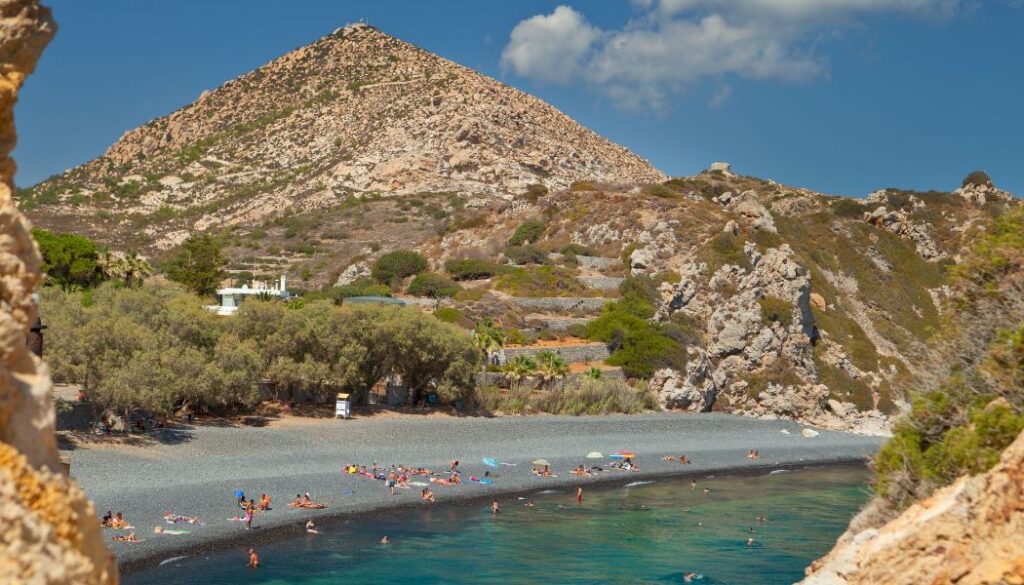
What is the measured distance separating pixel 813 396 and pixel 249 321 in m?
36.1

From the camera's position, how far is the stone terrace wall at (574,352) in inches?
2223

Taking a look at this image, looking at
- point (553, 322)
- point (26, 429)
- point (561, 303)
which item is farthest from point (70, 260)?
point (26, 429)

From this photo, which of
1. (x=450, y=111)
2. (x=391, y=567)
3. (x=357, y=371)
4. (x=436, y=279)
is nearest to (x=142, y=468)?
(x=391, y=567)

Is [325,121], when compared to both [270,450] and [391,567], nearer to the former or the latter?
[270,450]

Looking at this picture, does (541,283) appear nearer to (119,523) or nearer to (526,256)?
(526,256)

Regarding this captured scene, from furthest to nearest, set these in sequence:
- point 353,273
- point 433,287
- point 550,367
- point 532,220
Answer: point 532,220
point 353,273
point 433,287
point 550,367

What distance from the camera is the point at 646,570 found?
26844 millimetres

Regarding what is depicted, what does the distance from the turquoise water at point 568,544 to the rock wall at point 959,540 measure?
1666 cm

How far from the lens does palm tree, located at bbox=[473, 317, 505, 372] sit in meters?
52.0

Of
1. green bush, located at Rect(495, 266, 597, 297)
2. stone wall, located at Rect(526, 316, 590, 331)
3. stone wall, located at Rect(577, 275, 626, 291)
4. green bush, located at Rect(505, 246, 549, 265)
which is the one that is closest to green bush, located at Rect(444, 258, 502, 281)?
green bush, located at Rect(495, 266, 597, 297)

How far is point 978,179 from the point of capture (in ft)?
353

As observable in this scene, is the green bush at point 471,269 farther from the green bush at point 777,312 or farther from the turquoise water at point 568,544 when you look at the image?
the turquoise water at point 568,544

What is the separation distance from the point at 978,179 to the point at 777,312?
57.3 meters

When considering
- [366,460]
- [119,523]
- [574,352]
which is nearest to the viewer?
[119,523]
